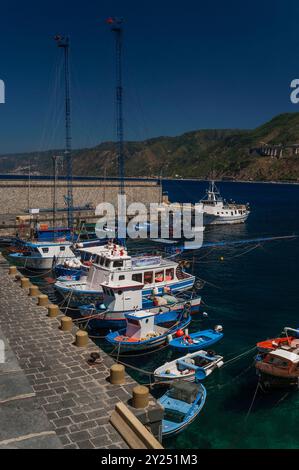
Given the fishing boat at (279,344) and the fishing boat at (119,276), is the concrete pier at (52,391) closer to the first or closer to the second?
the fishing boat at (119,276)

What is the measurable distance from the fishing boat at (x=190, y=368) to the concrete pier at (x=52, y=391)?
442 centimetres

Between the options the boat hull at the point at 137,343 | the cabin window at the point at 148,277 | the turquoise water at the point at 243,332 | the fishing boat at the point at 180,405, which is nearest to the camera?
the fishing boat at the point at 180,405

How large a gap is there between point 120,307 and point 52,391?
41.4ft

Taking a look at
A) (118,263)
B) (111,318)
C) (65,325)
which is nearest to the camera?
(65,325)

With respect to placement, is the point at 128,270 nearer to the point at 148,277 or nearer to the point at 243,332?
the point at 148,277

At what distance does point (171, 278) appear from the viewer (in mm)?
32219

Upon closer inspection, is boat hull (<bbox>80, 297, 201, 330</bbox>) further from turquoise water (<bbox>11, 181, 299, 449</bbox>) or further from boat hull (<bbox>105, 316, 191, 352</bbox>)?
turquoise water (<bbox>11, 181, 299, 449</bbox>)

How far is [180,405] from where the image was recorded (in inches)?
698

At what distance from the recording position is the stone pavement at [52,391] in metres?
11.6

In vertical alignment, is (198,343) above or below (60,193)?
below

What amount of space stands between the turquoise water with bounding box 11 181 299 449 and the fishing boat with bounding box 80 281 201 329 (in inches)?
106

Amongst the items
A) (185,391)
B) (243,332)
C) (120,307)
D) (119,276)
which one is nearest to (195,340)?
(243,332)

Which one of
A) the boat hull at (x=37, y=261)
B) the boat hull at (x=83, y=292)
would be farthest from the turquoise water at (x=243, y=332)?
the boat hull at (x=37, y=261)

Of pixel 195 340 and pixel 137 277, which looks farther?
pixel 137 277
